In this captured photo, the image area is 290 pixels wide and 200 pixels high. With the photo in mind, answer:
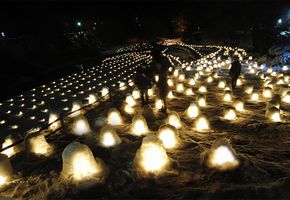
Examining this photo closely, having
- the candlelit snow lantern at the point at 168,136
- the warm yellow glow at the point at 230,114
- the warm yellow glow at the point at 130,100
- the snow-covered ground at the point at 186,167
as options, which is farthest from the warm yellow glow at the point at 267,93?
the candlelit snow lantern at the point at 168,136

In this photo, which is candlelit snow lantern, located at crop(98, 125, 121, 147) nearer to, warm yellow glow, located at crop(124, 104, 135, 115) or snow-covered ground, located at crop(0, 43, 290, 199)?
snow-covered ground, located at crop(0, 43, 290, 199)

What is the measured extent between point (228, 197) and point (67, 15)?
41175 mm

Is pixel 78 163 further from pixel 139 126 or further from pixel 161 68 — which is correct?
pixel 161 68

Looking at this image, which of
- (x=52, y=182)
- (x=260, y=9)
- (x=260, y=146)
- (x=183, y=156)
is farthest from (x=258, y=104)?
(x=260, y=9)

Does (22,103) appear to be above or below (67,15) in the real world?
below

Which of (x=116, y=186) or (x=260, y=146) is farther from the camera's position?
(x=260, y=146)

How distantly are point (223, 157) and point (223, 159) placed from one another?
38 millimetres

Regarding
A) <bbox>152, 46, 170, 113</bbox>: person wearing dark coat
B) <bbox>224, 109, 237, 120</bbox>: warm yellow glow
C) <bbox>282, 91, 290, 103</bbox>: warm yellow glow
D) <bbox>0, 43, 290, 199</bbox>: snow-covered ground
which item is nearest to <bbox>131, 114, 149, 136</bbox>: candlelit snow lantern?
<bbox>0, 43, 290, 199</bbox>: snow-covered ground

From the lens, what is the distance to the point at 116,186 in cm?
496

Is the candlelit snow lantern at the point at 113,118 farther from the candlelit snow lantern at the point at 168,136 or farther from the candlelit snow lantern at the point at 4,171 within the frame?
the candlelit snow lantern at the point at 4,171

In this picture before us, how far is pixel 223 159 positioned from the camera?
207 inches

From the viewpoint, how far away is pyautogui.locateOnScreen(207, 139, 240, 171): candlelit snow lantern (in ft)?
17.1

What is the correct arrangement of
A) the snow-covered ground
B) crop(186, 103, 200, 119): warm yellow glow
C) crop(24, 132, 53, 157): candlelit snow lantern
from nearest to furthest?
the snow-covered ground < crop(24, 132, 53, 157): candlelit snow lantern < crop(186, 103, 200, 119): warm yellow glow

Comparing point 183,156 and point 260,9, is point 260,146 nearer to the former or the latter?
point 183,156
